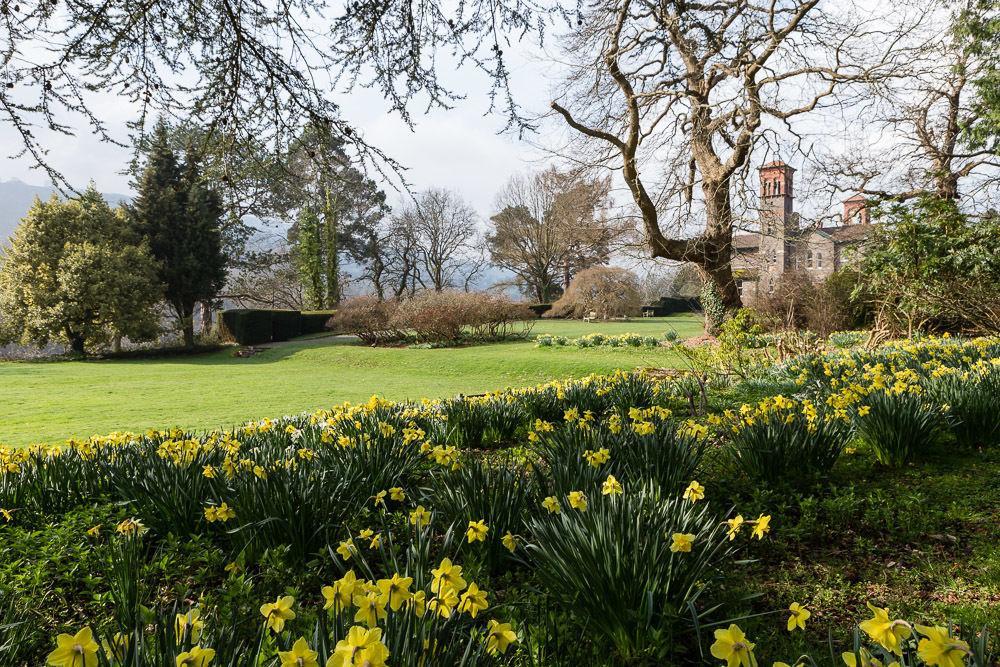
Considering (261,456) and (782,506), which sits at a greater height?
(261,456)

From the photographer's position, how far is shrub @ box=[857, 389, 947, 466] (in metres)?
3.67

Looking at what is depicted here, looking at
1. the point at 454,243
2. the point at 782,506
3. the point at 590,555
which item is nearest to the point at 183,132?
the point at 590,555

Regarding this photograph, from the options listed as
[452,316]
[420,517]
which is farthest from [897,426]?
[452,316]

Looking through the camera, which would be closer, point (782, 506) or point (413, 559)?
point (413, 559)

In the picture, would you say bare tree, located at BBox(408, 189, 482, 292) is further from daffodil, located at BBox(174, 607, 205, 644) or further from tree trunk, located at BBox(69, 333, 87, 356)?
daffodil, located at BBox(174, 607, 205, 644)

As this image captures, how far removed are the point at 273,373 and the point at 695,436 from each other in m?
14.2

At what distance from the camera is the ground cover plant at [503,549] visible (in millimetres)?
1335

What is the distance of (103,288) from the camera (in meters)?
20.2

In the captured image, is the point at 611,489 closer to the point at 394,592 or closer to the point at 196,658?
the point at 394,592

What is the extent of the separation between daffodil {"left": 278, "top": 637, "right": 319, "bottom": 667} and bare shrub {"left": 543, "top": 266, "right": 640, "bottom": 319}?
1160 inches

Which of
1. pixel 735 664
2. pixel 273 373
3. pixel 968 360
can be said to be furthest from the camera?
pixel 273 373

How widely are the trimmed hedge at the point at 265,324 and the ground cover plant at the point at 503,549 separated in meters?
22.4

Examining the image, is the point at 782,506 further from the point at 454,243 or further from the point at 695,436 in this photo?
the point at 454,243

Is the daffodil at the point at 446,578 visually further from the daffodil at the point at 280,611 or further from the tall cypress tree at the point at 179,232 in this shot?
the tall cypress tree at the point at 179,232
